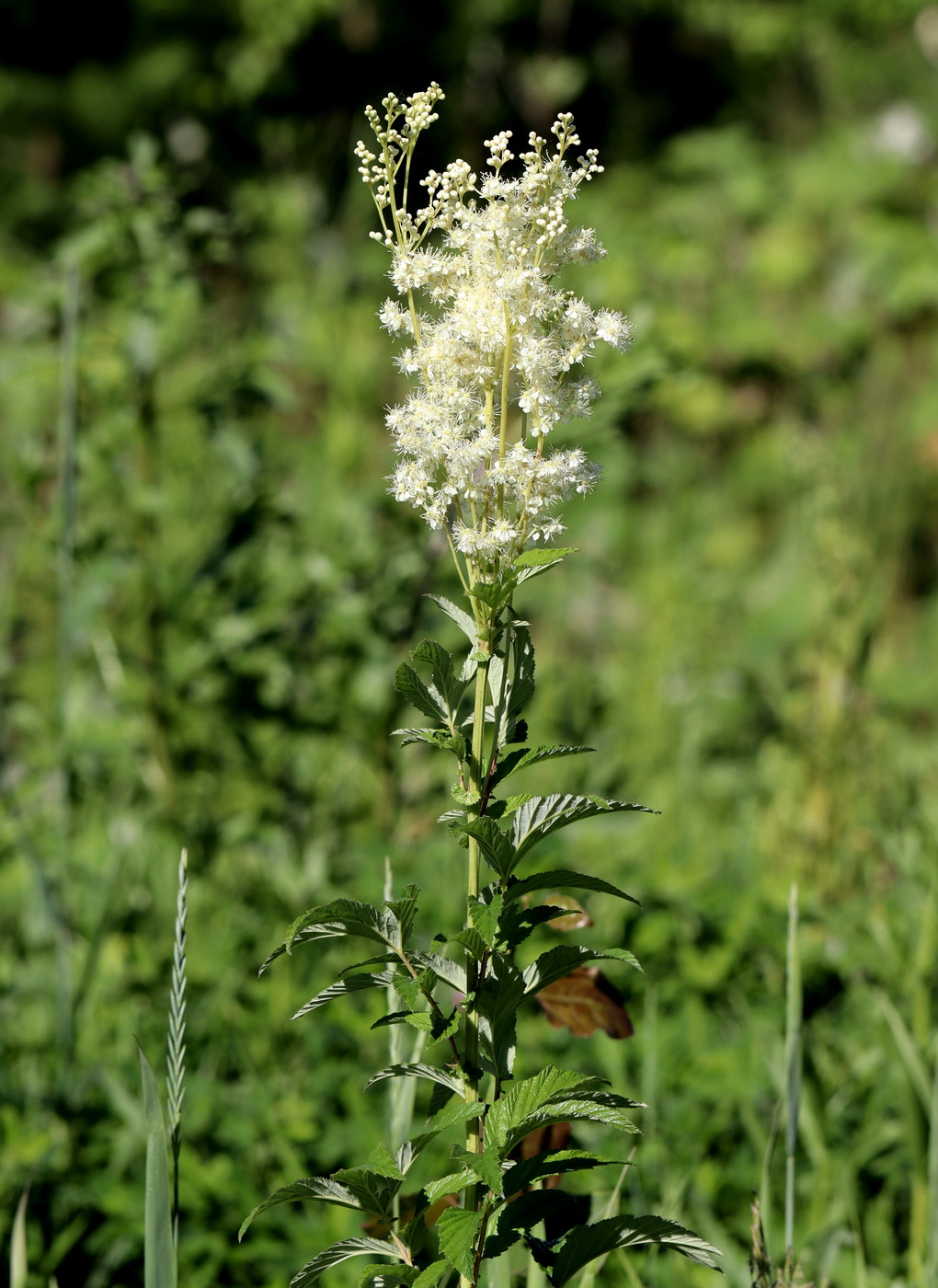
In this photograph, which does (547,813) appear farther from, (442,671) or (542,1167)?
(542,1167)

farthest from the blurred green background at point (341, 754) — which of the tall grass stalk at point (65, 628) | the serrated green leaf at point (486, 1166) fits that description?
the serrated green leaf at point (486, 1166)

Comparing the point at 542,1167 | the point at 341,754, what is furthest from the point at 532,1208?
the point at 341,754

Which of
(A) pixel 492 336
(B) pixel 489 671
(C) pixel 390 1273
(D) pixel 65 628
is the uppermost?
(D) pixel 65 628

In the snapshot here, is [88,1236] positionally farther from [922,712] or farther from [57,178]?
[57,178]

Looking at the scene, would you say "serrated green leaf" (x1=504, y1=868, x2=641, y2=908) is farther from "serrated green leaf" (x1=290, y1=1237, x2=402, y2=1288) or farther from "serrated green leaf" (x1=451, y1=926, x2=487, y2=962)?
"serrated green leaf" (x1=290, y1=1237, x2=402, y2=1288)

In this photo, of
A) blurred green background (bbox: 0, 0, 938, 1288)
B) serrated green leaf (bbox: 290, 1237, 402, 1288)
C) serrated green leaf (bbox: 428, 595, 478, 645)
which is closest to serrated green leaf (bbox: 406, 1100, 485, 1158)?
serrated green leaf (bbox: 290, 1237, 402, 1288)

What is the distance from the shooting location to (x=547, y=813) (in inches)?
35.5

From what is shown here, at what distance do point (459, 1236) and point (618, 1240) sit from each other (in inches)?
5.3

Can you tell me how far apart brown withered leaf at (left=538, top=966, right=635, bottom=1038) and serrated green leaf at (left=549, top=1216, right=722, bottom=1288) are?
23 cm

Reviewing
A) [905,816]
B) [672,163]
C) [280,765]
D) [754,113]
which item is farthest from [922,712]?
[754,113]

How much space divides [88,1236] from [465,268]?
137 cm

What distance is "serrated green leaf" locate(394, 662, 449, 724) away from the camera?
2.89 feet

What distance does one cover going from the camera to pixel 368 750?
2465 mm

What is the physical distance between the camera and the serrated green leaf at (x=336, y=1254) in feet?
2.87
